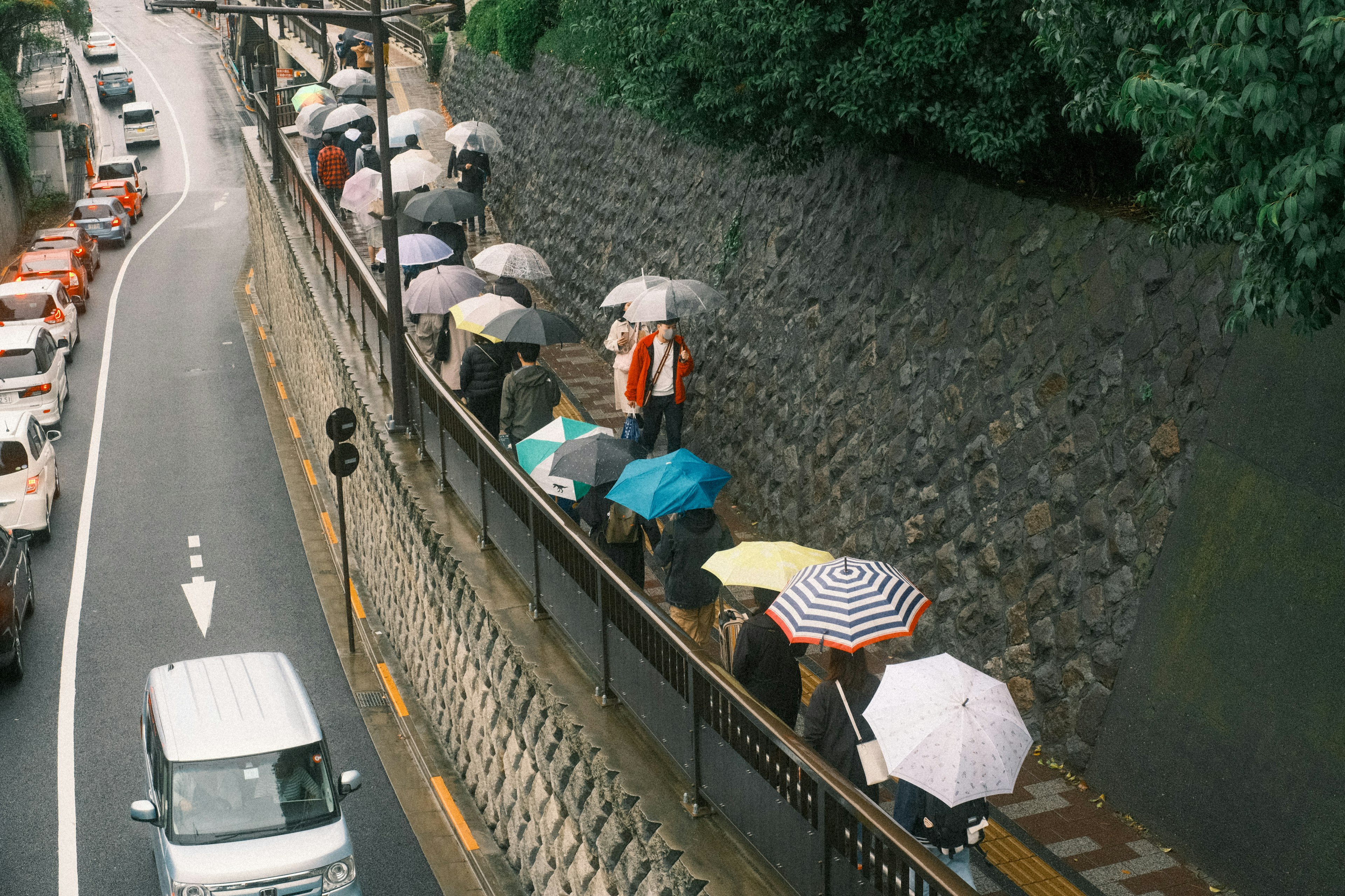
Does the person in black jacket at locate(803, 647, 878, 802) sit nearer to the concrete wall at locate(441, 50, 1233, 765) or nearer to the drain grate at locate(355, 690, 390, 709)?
the concrete wall at locate(441, 50, 1233, 765)

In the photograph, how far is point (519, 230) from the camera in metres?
26.6

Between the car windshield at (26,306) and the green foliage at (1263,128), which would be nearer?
the green foliage at (1263,128)

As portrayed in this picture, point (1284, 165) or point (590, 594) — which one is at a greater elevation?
point (1284, 165)

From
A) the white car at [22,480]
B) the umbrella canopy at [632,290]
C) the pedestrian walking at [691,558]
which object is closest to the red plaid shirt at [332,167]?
the white car at [22,480]

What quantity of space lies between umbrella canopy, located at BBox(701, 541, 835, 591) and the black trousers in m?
5.21

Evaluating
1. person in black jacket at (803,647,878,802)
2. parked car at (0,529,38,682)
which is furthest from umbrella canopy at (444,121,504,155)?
person in black jacket at (803,647,878,802)

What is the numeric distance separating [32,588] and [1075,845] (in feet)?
45.6

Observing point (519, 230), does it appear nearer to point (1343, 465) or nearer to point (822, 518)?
point (822, 518)

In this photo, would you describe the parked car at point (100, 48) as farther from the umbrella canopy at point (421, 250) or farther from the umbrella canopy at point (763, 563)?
the umbrella canopy at point (763, 563)

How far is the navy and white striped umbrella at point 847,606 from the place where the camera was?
7.56m

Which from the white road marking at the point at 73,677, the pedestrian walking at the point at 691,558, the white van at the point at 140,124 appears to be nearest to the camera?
the pedestrian walking at the point at 691,558

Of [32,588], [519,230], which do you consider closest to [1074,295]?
[32,588]

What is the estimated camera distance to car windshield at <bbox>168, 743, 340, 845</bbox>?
10758 millimetres

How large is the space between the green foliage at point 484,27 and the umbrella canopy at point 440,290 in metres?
15.4
